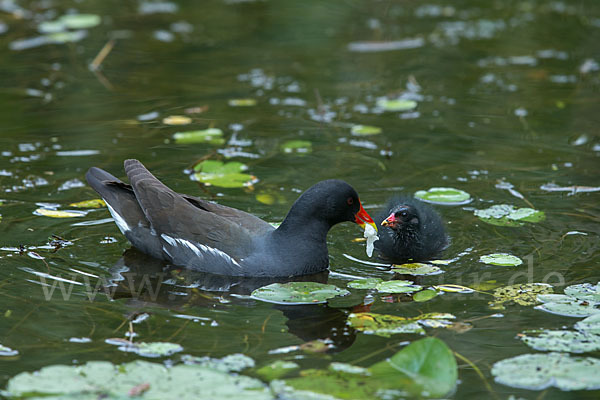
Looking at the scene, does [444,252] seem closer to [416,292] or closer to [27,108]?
[416,292]

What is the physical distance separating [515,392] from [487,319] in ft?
2.69

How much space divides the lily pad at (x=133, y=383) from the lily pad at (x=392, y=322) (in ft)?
3.00

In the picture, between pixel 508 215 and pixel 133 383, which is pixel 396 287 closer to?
pixel 508 215

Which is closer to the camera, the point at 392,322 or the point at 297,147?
the point at 392,322

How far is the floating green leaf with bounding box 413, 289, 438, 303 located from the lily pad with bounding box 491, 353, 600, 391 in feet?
2.87

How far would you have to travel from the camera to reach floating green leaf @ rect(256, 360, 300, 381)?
13.1 ft

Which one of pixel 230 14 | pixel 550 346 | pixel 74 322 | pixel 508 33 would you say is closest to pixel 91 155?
pixel 74 322

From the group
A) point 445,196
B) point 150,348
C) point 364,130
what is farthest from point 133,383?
point 364,130

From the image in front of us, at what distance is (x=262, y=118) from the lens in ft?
27.9

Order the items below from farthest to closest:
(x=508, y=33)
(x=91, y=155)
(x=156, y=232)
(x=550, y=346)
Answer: (x=508, y=33) → (x=91, y=155) → (x=156, y=232) → (x=550, y=346)

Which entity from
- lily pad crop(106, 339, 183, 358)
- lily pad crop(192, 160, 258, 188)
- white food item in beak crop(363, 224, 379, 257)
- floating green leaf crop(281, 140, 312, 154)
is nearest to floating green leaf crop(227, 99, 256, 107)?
floating green leaf crop(281, 140, 312, 154)

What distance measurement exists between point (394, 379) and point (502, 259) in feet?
6.00

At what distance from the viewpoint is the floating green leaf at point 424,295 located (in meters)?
4.96

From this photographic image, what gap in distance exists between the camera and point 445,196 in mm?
6586
